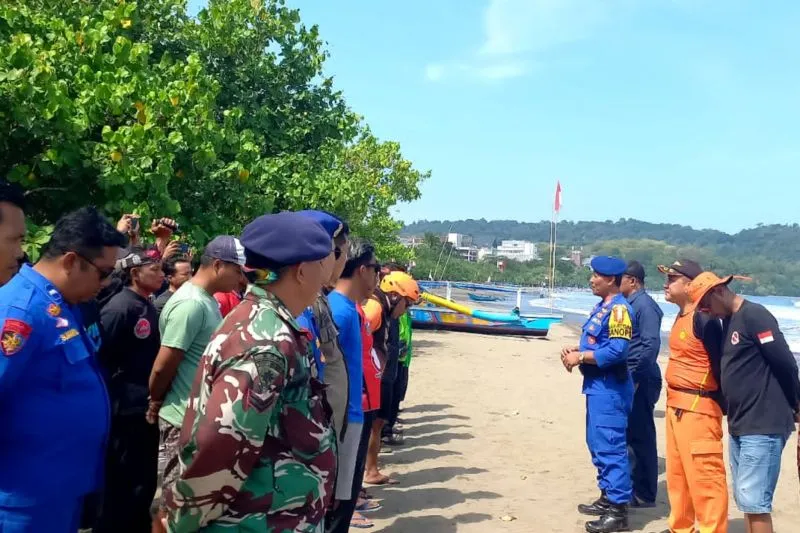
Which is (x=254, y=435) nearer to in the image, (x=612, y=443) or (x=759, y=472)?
(x=759, y=472)

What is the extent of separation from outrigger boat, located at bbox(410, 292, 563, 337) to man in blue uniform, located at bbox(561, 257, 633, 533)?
17.8m

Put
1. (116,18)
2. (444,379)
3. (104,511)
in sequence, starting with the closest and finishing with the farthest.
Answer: (104,511) < (116,18) < (444,379)

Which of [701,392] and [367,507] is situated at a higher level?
[701,392]

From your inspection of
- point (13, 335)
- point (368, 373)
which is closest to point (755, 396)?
point (368, 373)

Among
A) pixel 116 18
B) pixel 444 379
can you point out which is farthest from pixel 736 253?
pixel 116 18

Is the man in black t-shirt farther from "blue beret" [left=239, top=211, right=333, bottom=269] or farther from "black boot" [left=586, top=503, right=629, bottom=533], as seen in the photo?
"blue beret" [left=239, top=211, right=333, bottom=269]

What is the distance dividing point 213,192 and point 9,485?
6138mm

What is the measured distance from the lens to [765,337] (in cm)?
453

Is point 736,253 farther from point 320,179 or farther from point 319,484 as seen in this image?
point 319,484

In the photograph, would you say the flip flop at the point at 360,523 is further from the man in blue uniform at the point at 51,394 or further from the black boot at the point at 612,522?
the man in blue uniform at the point at 51,394

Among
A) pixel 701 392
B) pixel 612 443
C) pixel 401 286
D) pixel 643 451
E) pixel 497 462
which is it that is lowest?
pixel 497 462

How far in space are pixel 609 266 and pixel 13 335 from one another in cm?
460

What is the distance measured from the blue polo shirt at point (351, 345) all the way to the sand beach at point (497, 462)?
177cm

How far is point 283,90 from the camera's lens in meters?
12.8
